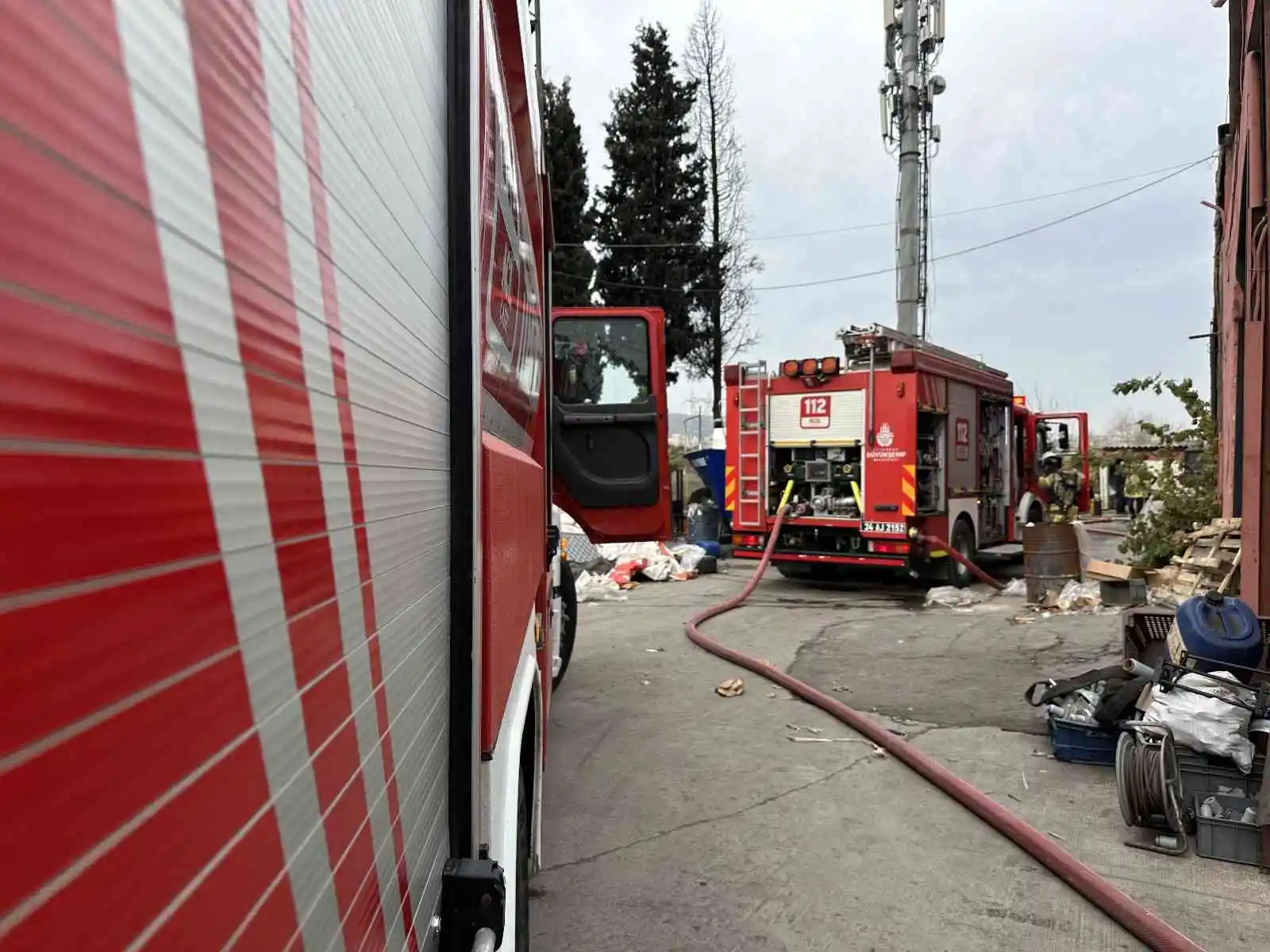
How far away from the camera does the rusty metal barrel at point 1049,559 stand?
359 inches

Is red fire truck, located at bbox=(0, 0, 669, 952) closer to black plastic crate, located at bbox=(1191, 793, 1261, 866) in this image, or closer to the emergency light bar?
black plastic crate, located at bbox=(1191, 793, 1261, 866)

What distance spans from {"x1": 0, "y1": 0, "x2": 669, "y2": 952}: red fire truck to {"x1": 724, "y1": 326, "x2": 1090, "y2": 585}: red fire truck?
29.0 feet

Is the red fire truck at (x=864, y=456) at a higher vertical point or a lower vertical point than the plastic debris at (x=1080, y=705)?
higher

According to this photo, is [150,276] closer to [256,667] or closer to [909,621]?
[256,667]

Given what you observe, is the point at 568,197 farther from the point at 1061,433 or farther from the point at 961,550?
the point at 961,550

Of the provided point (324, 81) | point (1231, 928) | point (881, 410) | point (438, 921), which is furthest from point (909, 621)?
point (324, 81)

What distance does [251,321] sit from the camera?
0.68 m

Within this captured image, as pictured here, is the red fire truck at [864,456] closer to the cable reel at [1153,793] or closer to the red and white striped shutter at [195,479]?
the cable reel at [1153,793]

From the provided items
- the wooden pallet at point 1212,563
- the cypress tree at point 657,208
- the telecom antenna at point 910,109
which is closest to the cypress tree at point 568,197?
the cypress tree at point 657,208

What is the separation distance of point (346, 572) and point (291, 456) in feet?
0.63

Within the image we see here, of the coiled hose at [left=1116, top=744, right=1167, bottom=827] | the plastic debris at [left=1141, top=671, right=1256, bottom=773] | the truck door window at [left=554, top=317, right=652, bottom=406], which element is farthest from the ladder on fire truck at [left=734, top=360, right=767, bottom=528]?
the coiled hose at [left=1116, top=744, right=1167, bottom=827]

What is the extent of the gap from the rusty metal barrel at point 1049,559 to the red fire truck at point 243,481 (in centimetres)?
900

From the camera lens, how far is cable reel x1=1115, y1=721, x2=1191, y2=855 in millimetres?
3430

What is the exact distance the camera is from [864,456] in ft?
32.5
